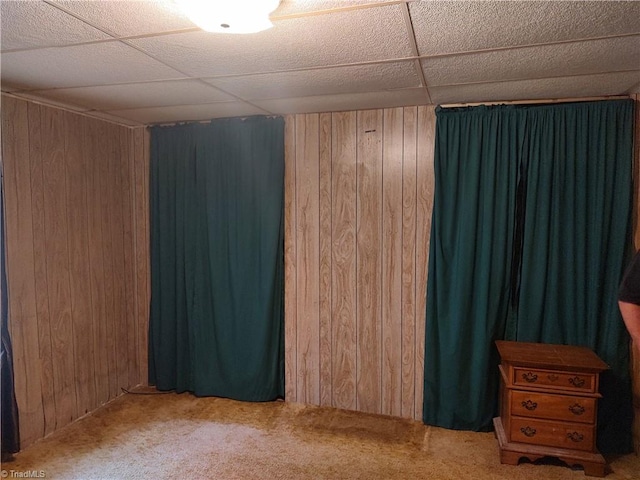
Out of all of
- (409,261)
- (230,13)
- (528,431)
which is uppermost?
(230,13)

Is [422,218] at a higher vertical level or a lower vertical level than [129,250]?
higher

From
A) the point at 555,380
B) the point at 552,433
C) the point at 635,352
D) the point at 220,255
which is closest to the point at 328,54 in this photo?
the point at 220,255

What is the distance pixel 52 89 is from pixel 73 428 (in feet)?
7.40

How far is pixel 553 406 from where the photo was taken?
2.35 metres

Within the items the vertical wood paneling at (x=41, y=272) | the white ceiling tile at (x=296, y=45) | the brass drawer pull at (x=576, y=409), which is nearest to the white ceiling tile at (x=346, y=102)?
the white ceiling tile at (x=296, y=45)

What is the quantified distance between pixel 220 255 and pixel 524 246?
7.21ft

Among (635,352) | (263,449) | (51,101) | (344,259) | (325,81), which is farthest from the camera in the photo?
(344,259)

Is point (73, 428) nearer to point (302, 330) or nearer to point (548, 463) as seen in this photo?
point (302, 330)

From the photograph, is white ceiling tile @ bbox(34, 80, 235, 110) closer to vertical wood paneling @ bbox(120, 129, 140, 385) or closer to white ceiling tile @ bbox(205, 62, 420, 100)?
white ceiling tile @ bbox(205, 62, 420, 100)

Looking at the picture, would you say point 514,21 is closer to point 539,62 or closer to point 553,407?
point 539,62

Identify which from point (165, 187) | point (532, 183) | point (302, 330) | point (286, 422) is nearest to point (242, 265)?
point (302, 330)

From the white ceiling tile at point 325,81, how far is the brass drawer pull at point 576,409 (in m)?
2.02

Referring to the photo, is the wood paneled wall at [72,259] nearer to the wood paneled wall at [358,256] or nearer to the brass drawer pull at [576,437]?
the wood paneled wall at [358,256]

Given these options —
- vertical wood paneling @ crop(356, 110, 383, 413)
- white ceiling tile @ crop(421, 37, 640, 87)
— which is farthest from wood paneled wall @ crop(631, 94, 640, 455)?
vertical wood paneling @ crop(356, 110, 383, 413)
